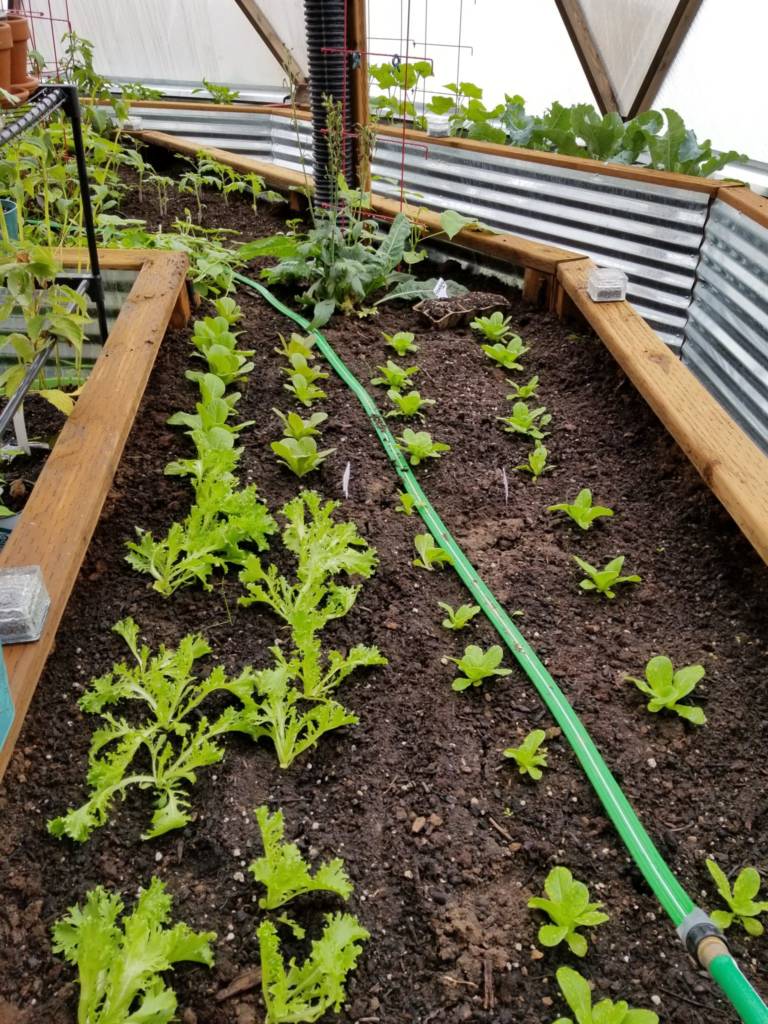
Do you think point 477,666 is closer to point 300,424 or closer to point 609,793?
point 609,793

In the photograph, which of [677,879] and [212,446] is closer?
[677,879]

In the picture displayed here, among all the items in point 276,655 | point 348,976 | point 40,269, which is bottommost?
point 348,976

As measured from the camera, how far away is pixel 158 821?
4.71 ft

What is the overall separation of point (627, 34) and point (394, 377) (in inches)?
108

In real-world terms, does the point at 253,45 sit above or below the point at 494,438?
above

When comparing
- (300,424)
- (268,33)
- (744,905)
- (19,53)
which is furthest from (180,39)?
(744,905)

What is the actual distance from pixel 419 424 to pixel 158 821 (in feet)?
4.90

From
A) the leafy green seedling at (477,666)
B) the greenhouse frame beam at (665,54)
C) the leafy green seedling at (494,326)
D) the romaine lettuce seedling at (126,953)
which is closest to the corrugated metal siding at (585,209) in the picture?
the leafy green seedling at (494,326)

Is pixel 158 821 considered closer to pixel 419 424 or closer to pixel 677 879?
pixel 677 879

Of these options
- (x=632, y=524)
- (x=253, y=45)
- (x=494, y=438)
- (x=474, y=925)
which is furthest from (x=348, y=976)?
(x=253, y=45)

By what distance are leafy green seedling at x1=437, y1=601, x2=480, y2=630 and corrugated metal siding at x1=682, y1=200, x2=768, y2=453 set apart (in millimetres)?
1650

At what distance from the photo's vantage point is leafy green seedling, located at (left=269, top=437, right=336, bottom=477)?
230 cm

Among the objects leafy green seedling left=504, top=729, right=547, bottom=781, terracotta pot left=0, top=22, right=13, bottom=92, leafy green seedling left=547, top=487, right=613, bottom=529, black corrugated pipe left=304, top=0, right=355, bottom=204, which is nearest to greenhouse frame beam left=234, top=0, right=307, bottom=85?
terracotta pot left=0, top=22, right=13, bottom=92

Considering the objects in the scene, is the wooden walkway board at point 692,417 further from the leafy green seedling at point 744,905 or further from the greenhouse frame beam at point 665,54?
the greenhouse frame beam at point 665,54
